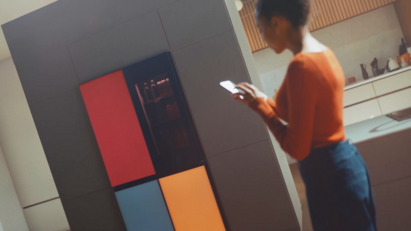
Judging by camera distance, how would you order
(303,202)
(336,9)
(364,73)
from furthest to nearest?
(364,73) → (336,9) → (303,202)

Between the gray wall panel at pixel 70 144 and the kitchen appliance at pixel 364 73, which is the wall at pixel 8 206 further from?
the kitchen appliance at pixel 364 73

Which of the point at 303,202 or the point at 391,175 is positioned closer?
the point at 391,175

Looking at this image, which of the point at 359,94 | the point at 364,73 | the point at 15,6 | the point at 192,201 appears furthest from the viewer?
the point at 364,73

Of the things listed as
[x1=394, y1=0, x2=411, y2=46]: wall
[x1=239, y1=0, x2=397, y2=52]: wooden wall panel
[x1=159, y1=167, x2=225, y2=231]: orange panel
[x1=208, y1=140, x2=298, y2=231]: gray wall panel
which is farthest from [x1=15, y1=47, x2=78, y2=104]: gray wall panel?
[x1=394, y1=0, x2=411, y2=46]: wall

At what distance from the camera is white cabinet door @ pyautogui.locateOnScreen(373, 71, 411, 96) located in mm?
4730

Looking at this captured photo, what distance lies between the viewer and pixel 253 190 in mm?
2977

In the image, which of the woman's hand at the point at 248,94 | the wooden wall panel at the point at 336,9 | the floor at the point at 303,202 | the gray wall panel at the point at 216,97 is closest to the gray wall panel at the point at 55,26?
the gray wall panel at the point at 216,97

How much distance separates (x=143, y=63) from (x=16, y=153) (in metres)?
4.00

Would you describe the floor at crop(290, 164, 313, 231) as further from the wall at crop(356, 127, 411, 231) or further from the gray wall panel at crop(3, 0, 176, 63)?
the gray wall panel at crop(3, 0, 176, 63)

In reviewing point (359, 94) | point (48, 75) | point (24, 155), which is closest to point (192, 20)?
point (48, 75)

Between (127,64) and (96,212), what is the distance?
60.3 inches

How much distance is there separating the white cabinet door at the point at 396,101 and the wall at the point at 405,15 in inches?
39.3

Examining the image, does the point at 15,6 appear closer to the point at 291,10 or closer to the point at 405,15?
the point at 291,10

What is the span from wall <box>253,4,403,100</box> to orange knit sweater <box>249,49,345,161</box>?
4.80 metres
